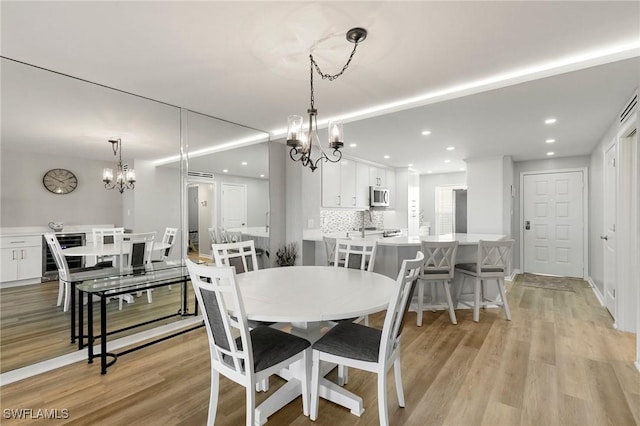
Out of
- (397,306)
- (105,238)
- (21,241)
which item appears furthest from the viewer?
(105,238)

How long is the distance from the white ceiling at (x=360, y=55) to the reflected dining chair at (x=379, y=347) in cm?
148

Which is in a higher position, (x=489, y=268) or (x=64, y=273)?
(x=64, y=273)

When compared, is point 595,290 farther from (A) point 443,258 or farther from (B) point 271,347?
(B) point 271,347

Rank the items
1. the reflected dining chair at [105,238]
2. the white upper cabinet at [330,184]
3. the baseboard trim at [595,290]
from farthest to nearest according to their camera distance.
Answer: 1. the white upper cabinet at [330,184]
2. the baseboard trim at [595,290]
3. the reflected dining chair at [105,238]

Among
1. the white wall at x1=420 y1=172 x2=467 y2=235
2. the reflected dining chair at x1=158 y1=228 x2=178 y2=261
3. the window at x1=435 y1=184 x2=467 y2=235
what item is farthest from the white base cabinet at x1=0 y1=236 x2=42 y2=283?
the window at x1=435 y1=184 x2=467 y2=235

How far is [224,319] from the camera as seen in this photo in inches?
61.9

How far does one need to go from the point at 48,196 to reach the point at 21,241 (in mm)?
412

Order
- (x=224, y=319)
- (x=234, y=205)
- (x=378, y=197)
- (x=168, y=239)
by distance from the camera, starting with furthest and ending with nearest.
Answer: (x=378, y=197)
(x=234, y=205)
(x=168, y=239)
(x=224, y=319)

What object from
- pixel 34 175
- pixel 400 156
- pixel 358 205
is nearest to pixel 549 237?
pixel 400 156

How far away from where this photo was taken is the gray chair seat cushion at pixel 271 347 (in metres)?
1.67

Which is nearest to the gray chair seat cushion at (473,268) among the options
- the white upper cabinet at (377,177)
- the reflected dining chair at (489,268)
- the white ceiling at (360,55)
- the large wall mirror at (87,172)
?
the reflected dining chair at (489,268)

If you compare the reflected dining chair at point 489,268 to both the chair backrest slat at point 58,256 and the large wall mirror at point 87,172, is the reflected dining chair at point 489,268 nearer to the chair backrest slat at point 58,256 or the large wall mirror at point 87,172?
the large wall mirror at point 87,172

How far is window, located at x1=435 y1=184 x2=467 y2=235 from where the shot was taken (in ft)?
26.4

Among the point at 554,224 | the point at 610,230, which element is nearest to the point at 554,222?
the point at 554,224
